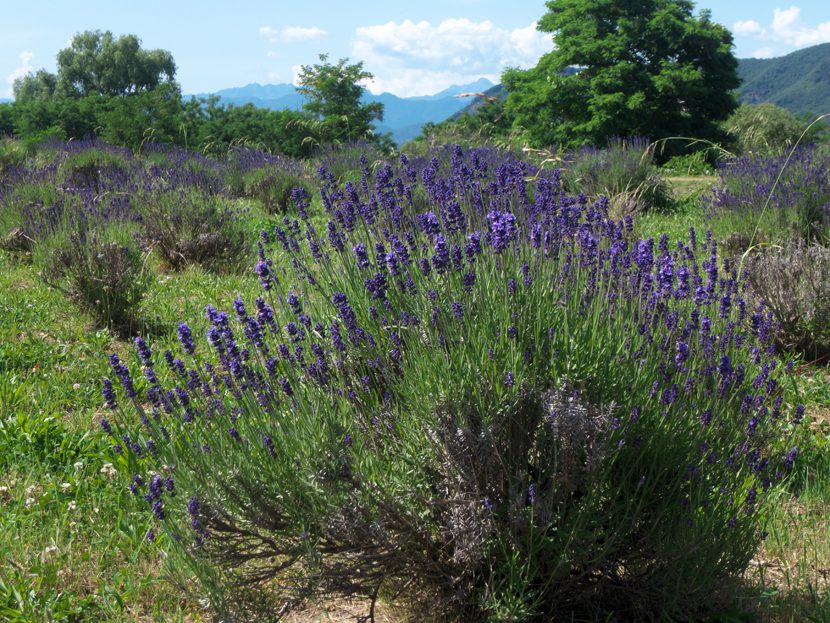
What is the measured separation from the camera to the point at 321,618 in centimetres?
243

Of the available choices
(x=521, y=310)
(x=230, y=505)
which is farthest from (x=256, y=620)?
(x=521, y=310)

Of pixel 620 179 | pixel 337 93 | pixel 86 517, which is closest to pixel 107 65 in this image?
pixel 337 93

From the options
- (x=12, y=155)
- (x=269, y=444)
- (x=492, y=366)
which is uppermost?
(x=12, y=155)

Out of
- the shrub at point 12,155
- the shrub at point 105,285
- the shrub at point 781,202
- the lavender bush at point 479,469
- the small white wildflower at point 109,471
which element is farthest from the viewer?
the shrub at point 12,155

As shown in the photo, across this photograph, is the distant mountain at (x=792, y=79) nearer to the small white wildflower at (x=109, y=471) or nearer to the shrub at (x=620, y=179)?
→ the shrub at (x=620, y=179)

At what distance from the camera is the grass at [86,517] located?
2.47m

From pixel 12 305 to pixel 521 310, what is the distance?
184 inches

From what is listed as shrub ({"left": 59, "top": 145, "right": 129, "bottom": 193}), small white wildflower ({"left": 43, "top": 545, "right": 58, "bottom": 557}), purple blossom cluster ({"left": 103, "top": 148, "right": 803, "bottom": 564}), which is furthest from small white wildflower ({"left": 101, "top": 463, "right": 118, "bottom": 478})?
shrub ({"left": 59, "top": 145, "right": 129, "bottom": 193})

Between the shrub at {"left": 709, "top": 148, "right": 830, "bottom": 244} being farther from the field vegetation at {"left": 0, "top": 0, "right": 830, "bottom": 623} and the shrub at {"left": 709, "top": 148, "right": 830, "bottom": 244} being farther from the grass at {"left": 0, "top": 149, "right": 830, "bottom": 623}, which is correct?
the field vegetation at {"left": 0, "top": 0, "right": 830, "bottom": 623}

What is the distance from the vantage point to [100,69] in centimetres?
5053

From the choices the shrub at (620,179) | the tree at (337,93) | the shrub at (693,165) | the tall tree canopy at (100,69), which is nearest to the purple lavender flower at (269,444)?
the shrub at (620,179)

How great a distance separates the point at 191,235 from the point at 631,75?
16.6 meters

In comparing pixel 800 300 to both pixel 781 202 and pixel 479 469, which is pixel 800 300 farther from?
pixel 479 469

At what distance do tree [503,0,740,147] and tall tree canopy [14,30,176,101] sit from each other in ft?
119
